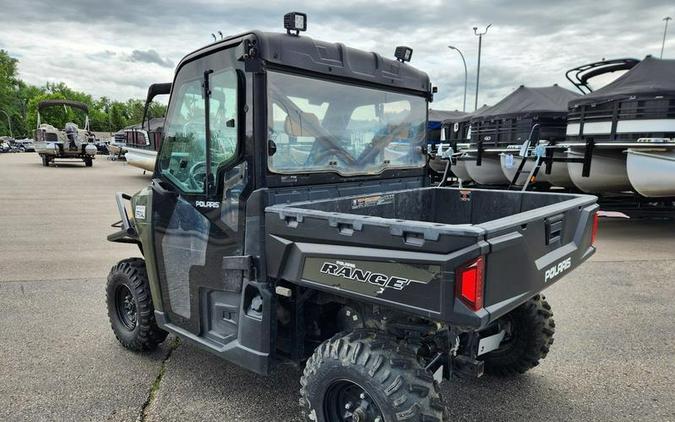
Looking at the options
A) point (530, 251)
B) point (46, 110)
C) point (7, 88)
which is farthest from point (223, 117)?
point (7, 88)

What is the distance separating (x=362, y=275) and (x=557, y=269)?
108cm

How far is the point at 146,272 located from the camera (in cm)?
360

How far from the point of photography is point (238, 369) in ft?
11.3

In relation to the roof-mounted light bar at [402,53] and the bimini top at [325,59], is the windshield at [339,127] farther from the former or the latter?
the roof-mounted light bar at [402,53]

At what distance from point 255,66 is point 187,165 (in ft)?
3.01

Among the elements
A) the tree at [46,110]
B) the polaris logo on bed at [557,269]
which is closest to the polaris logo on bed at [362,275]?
the polaris logo on bed at [557,269]

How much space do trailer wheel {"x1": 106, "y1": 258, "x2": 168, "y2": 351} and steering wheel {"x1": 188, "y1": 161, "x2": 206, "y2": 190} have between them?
1076 millimetres

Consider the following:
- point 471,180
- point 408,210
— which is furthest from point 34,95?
point 408,210

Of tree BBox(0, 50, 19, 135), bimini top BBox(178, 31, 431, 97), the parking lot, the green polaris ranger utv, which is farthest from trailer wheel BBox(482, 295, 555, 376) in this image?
tree BBox(0, 50, 19, 135)

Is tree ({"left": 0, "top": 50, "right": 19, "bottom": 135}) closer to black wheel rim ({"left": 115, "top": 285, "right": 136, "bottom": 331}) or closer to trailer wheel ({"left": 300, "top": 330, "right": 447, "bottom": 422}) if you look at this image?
black wheel rim ({"left": 115, "top": 285, "right": 136, "bottom": 331})

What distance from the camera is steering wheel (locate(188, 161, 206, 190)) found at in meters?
2.88

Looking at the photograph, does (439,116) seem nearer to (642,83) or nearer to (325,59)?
(642,83)

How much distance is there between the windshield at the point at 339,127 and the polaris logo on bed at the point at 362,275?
735 mm

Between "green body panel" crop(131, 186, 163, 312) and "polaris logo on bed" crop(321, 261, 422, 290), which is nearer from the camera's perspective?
"polaris logo on bed" crop(321, 261, 422, 290)
